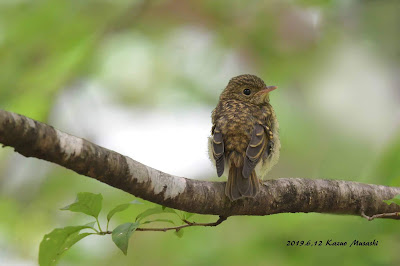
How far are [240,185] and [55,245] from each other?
3.75 feet

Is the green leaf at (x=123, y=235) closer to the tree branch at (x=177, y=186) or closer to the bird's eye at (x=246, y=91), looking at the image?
the tree branch at (x=177, y=186)

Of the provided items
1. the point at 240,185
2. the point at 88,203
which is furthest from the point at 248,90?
the point at 88,203

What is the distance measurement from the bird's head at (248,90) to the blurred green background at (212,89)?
90 centimetres

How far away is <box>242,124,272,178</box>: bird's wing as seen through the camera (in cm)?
400

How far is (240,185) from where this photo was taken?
3436 millimetres

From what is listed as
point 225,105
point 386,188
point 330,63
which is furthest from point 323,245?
point 330,63

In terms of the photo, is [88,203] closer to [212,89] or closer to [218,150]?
[218,150]

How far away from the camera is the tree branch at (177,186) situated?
2311 millimetres

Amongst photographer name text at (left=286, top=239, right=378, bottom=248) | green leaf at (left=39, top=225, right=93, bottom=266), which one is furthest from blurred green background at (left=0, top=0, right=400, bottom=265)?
green leaf at (left=39, top=225, right=93, bottom=266)

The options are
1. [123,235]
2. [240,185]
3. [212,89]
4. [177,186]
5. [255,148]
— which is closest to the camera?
[123,235]

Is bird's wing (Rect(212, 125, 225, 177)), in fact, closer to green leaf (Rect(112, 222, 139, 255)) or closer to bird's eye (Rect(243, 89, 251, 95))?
bird's eye (Rect(243, 89, 251, 95))

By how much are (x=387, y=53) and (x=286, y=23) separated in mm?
1371

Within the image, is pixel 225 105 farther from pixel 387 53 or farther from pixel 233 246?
pixel 387 53

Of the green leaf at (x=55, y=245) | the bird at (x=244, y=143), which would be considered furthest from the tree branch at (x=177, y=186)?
the green leaf at (x=55, y=245)
